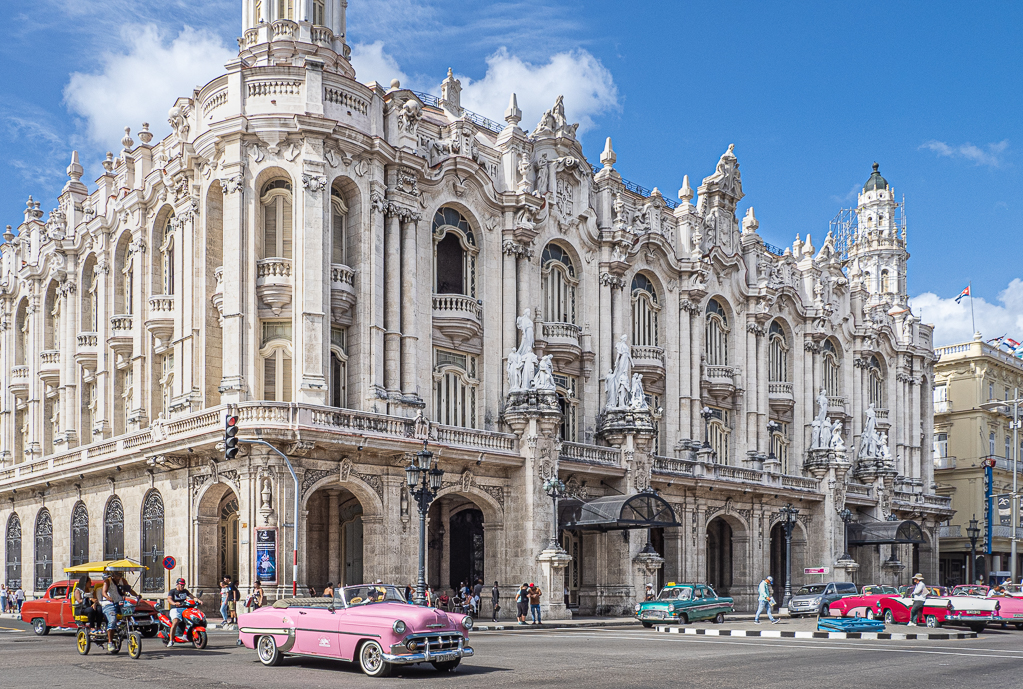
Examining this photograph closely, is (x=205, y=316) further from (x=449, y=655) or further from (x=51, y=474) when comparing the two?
(x=449, y=655)

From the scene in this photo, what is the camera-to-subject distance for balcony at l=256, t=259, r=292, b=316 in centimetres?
3784

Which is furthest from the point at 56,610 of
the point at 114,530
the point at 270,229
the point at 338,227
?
the point at 338,227

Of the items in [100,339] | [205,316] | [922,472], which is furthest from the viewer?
[922,472]

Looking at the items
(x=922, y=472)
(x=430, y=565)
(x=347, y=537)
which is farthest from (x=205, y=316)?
(x=922, y=472)

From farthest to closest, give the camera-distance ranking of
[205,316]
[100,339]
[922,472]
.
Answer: [922,472] → [100,339] → [205,316]

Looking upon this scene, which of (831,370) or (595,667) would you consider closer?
(595,667)

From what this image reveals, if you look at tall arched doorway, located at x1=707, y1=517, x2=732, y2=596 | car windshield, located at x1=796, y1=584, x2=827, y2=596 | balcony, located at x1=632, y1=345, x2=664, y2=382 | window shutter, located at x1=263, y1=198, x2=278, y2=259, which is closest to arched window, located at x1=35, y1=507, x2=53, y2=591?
window shutter, located at x1=263, y1=198, x2=278, y2=259

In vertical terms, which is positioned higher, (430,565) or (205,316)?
(205,316)

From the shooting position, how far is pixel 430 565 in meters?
42.0

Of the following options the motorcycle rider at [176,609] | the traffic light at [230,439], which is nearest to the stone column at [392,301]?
the traffic light at [230,439]

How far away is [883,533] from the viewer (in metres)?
58.7

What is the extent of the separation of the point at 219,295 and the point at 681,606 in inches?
734

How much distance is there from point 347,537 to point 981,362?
5457 cm

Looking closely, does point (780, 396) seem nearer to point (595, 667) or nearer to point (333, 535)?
point (333, 535)
